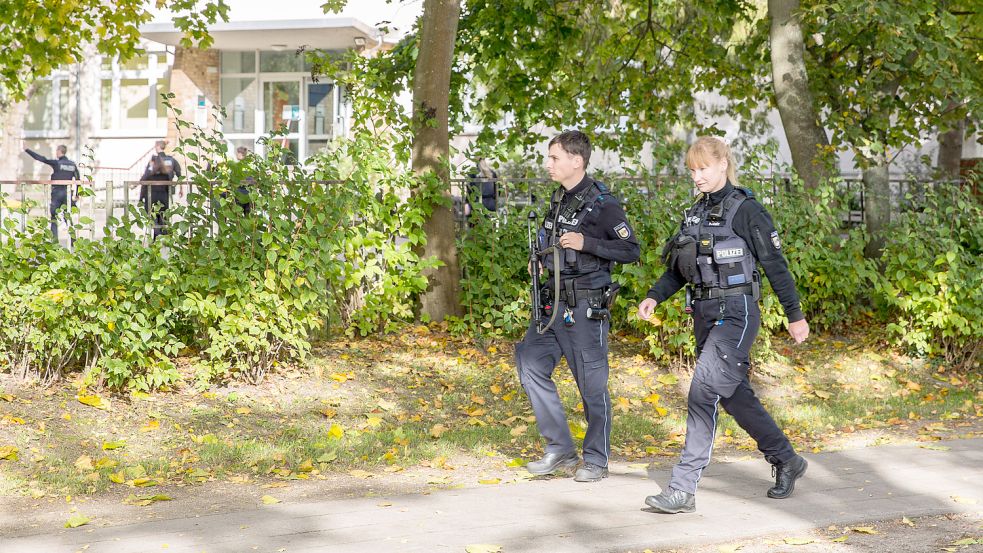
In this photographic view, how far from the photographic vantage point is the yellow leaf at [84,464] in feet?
19.6

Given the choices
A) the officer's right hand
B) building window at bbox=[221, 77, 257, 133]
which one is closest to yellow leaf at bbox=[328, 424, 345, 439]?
the officer's right hand

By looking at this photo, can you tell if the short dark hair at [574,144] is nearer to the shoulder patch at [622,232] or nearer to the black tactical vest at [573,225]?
the black tactical vest at [573,225]

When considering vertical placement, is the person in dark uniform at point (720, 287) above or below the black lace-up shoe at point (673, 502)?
above

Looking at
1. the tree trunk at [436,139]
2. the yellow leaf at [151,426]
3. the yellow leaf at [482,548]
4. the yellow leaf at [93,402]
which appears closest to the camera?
the yellow leaf at [482,548]

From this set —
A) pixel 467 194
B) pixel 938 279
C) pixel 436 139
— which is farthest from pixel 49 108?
pixel 938 279

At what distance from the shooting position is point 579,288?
5.60 m

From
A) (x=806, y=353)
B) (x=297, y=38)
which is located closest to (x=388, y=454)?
(x=806, y=353)

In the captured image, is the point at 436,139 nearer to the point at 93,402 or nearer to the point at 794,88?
the point at 794,88

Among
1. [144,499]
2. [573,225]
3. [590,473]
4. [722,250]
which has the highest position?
[573,225]

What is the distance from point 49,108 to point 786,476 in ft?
99.2

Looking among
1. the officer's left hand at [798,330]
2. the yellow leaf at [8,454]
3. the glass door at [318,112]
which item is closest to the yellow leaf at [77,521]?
the yellow leaf at [8,454]

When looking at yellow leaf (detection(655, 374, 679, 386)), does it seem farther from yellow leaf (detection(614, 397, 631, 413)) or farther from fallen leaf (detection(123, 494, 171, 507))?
fallen leaf (detection(123, 494, 171, 507))

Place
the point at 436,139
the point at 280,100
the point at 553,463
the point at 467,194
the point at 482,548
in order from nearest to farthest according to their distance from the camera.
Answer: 1. the point at 482,548
2. the point at 553,463
3. the point at 436,139
4. the point at 467,194
5. the point at 280,100

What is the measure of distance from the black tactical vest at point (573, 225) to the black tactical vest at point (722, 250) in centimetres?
59
